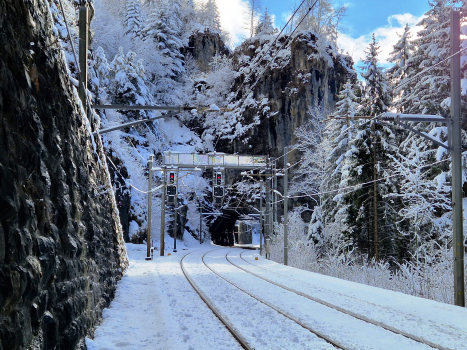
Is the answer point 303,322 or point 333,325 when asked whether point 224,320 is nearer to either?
point 303,322

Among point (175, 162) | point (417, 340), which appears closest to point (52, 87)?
point (417, 340)

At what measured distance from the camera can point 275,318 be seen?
8.50 metres

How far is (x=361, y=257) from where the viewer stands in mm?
25156

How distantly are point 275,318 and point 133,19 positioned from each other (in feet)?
214

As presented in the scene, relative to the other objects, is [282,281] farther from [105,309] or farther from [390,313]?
[105,309]

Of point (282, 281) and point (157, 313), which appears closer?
point (157, 313)

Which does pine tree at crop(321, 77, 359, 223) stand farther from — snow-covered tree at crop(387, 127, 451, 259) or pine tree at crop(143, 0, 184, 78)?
pine tree at crop(143, 0, 184, 78)

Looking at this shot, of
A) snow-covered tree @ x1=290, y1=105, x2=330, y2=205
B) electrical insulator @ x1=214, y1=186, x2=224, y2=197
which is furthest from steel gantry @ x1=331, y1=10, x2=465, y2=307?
snow-covered tree @ x1=290, y1=105, x2=330, y2=205

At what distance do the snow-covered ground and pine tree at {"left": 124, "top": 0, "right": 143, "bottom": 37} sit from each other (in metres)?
58.4

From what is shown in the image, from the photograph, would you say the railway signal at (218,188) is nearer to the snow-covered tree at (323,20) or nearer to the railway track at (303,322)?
the railway track at (303,322)

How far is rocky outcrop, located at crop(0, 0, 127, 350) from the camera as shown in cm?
319

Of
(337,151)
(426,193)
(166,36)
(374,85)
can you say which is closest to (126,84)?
(337,151)

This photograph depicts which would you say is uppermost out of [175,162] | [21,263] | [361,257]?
[175,162]

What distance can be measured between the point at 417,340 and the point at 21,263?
604cm
